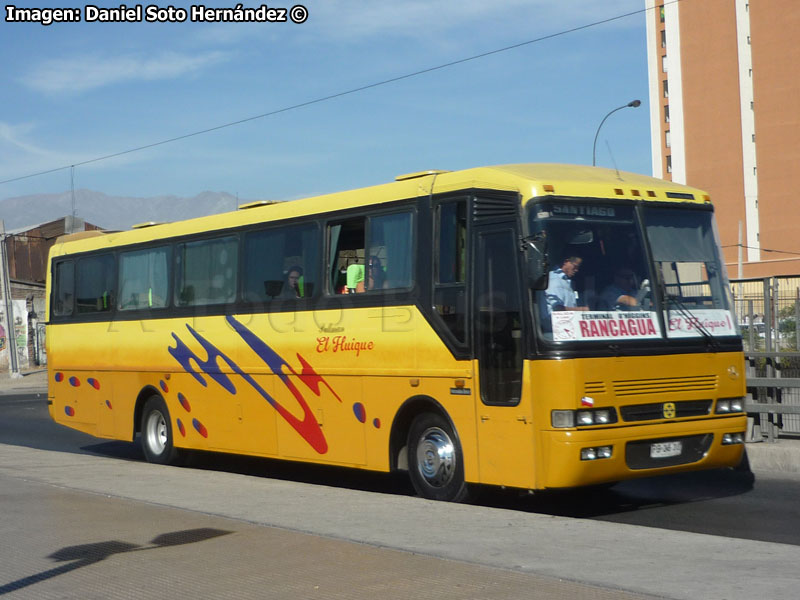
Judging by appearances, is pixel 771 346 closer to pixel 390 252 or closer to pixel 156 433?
pixel 390 252

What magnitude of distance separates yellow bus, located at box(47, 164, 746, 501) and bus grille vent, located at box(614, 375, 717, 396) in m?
0.02

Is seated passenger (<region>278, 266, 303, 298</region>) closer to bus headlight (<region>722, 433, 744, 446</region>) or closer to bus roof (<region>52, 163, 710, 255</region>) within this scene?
bus roof (<region>52, 163, 710, 255</region>)

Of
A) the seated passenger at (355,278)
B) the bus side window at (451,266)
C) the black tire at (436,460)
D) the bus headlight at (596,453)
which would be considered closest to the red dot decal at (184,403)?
the seated passenger at (355,278)

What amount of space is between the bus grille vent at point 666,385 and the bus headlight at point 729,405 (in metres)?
0.18

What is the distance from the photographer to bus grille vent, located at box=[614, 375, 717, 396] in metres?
9.52

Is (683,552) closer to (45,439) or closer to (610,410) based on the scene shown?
(610,410)

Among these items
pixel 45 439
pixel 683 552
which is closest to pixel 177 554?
pixel 683 552

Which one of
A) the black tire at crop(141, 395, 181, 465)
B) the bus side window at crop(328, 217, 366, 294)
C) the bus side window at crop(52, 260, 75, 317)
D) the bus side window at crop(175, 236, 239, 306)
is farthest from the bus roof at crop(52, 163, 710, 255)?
the bus side window at crop(52, 260, 75, 317)

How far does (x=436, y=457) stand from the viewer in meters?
10.7

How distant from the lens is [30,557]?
779 cm

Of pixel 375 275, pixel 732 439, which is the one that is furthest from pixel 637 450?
pixel 375 275

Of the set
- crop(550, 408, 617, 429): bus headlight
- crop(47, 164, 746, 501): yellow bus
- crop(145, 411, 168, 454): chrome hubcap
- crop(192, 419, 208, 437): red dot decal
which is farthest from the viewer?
crop(145, 411, 168, 454): chrome hubcap

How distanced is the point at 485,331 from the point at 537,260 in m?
1.04

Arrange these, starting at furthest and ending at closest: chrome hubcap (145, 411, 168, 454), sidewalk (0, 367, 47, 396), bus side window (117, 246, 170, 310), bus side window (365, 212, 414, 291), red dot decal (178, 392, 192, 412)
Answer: sidewalk (0, 367, 47, 396), chrome hubcap (145, 411, 168, 454), bus side window (117, 246, 170, 310), red dot decal (178, 392, 192, 412), bus side window (365, 212, 414, 291)
